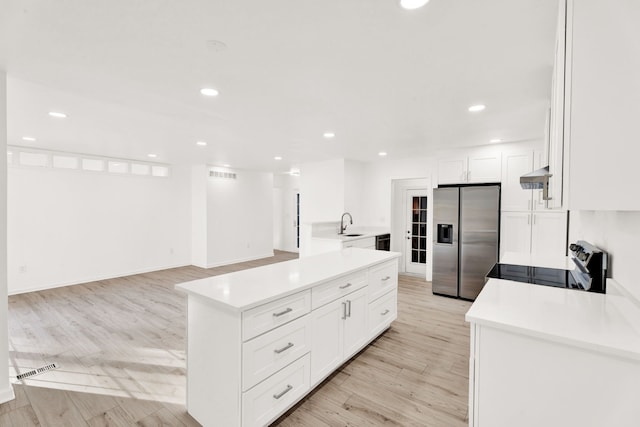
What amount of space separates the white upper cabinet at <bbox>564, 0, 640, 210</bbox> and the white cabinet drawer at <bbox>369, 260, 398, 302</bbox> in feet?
6.90

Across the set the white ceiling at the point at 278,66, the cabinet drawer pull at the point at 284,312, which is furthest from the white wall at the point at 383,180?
the cabinet drawer pull at the point at 284,312

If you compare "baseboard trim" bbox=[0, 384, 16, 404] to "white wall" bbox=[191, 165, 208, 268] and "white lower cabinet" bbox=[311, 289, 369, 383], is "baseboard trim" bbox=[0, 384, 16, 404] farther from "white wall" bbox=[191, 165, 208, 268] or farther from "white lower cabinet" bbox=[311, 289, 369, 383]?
"white wall" bbox=[191, 165, 208, 268]

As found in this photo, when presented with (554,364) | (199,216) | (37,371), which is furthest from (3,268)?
(199,216)

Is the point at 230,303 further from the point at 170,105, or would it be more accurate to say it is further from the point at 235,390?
the point at 170,105

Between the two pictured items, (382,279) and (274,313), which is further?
(382,279)

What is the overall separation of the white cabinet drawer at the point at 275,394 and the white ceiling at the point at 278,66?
209 centimetres

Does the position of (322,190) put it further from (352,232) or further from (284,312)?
(284,312)

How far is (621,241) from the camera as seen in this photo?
5.33 feet

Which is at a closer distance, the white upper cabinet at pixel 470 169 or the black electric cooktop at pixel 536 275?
the black electric cooktop at pixel 536 275

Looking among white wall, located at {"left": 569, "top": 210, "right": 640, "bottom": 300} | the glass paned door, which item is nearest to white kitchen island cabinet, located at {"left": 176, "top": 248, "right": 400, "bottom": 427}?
white wall, located at {"left": 569, "top": 210, "right": 640, "bottom": 300}

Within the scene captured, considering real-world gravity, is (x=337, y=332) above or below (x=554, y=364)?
below

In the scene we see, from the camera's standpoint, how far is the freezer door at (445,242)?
4754 millimetres

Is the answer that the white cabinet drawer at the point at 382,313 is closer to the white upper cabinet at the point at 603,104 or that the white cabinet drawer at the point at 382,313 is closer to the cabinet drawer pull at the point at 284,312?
the cabinet drawer pull at the point at 284,312

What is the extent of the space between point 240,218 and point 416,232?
438 cm
